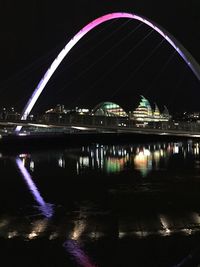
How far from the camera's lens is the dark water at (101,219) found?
12922 mm

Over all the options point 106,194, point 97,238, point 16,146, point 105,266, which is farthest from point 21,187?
point 16,146

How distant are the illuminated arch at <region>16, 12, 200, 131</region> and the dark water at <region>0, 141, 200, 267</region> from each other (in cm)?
684

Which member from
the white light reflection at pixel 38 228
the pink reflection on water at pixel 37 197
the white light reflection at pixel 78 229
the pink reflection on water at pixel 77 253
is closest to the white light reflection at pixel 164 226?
the white light reflection at pixel 78 229

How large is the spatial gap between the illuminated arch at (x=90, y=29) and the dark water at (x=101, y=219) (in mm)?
6839

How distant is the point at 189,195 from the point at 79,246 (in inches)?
390

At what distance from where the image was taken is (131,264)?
12242 mm

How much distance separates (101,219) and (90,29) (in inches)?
1352

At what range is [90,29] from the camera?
49531mm

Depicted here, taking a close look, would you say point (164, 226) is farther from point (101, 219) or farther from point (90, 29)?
point (90, 29)

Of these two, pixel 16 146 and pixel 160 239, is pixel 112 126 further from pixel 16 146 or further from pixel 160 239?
pixel 16 146

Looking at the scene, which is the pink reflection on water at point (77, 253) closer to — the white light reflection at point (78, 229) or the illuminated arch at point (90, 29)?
the white light reflection at point (78, 229)

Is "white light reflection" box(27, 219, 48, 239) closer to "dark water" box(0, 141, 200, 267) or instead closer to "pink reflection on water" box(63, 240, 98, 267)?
"dark water" box(0, 141, 200, 267)

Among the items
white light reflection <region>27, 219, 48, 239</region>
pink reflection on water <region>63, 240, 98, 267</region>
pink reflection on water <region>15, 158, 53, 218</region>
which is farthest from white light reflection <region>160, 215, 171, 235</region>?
pink reflection on water <region>15, 158, 53, 218</region>

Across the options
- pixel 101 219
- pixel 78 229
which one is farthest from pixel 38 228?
pixel 101 219
